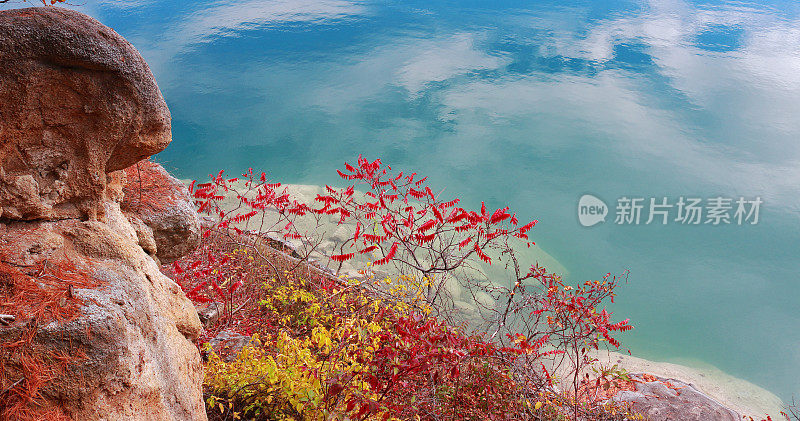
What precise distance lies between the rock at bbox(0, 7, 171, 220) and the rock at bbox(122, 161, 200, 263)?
556 mm

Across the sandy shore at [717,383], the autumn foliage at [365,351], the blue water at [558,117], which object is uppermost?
the blue water at [558,117]

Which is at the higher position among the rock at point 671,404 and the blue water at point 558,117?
the blue water at point 558,117

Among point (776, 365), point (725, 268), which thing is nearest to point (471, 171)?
point (725, 268)

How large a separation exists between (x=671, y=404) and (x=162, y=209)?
419cm

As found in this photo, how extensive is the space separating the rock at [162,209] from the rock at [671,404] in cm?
334

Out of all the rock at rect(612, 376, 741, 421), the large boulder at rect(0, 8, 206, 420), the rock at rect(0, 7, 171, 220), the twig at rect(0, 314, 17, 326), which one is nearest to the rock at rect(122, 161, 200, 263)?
the large boulder at rect(0, 8, 206, 420)

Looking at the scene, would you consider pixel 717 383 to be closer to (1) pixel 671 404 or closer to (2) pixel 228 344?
(1) pixel 671 404

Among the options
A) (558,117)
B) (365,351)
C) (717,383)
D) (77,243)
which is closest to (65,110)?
(77,243)

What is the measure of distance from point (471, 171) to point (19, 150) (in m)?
7.75

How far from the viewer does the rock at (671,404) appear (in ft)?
12.8

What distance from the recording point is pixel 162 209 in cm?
246

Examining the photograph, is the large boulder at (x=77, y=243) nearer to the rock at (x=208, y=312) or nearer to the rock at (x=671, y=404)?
the rock at (x=208, y=312)

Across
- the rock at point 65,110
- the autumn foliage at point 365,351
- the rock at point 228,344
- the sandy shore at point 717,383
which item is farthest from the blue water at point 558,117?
the rock at point 65,110

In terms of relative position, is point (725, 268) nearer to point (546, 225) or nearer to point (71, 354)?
point (546, 225)
